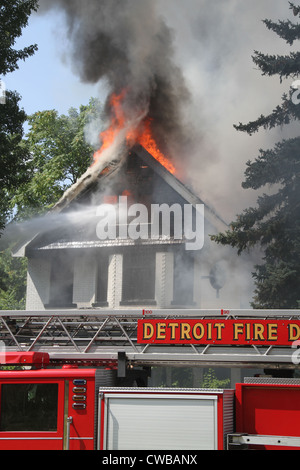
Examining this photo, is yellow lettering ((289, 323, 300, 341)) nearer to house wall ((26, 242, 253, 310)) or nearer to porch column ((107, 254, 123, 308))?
house wall ((26, 242, 253, 310))

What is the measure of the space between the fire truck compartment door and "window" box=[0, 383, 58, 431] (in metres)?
0.79

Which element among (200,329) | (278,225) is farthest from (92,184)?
(200,329)

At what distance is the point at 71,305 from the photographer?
22328 mm

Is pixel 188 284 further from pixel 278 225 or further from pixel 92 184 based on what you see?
pixel 92 184

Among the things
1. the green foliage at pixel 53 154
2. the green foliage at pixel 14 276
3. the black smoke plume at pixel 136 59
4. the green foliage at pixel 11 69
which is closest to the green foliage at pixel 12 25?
the green foliage at pixel 11 69

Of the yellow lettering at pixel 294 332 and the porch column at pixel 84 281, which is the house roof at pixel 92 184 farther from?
the yellow lettering at pixel 294 332

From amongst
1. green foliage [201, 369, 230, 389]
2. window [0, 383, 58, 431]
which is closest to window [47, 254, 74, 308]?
green foliage [201, 369, 230, 389]

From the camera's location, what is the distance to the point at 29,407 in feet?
29.1

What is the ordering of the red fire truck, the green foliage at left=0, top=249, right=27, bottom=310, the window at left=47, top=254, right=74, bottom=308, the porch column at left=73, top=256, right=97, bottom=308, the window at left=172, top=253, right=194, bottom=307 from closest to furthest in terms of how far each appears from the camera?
the red fire truck < the window at left=172, top=253, right=194, bottom=307 < the porch column at left=73, top=256, right=97, bottom=308 < the window at left=47, top=254, right=74, bottom=308 < the green foliage at left=0, top=249, right=27, bottom=310

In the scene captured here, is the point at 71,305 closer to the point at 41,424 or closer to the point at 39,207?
the point at 39,207

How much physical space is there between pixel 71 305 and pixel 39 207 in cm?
1097

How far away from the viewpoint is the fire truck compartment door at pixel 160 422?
8.25 meters

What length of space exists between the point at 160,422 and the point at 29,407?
1.84 m

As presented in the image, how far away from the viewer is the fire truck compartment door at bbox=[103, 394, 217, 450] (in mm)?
8250
